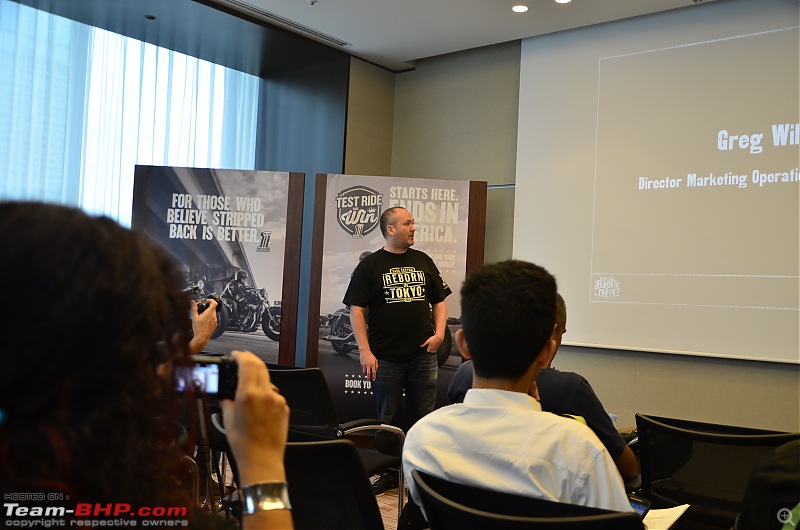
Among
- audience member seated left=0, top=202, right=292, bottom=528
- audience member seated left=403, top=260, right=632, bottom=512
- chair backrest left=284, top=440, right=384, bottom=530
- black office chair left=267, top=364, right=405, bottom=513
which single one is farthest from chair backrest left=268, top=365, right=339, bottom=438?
audience member seated left=0, top=202, right=292, bottom=528

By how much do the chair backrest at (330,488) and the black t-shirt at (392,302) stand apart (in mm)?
2608

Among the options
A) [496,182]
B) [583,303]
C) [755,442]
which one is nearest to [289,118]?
[496,182]

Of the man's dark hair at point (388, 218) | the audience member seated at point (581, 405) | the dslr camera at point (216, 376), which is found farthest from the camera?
the man's dark hair at point (388, 218)

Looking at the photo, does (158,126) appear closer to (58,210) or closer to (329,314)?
(329,314)

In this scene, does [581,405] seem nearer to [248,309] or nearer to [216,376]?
[216,376]

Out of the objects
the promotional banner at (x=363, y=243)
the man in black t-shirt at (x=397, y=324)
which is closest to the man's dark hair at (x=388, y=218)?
the man in black t-shirt at (x=397, y=324)

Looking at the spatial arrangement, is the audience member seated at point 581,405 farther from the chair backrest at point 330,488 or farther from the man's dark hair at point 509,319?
the chair backrest at point 330,488

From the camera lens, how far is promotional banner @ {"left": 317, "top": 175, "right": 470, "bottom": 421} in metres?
5.60

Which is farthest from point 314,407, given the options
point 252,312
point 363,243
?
point 363,243

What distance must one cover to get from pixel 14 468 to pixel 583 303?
5088mm

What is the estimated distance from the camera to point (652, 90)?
204 inches

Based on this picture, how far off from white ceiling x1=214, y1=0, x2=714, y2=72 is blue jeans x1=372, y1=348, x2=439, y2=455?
99.1 inches

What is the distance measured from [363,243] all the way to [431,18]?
1.80 m

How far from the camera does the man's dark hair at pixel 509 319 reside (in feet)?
5.52
